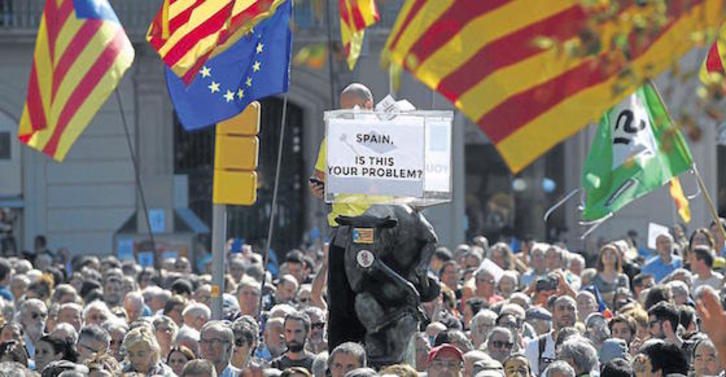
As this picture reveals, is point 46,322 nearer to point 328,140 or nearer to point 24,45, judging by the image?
point 328,140

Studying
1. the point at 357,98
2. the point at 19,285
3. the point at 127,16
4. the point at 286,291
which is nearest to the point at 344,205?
the point at 357,98

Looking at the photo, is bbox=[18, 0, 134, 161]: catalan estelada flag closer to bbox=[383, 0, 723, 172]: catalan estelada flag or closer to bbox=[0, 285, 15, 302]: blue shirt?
bbox=[0, 285, 15, 302]: blue shirt

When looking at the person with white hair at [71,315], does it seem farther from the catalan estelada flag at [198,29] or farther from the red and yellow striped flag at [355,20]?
the red and yellow striped flag at [355,20]

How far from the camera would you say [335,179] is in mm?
11609

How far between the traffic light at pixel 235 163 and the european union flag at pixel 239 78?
22cm

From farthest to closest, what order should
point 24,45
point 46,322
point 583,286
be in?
point 24,45 < point 583,286 < point 46,322

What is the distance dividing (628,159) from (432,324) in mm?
2014

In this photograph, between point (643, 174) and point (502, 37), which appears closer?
point (502, 37)

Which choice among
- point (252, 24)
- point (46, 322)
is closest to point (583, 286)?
point (46, 322)

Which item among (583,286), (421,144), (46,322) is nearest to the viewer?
(421,144)

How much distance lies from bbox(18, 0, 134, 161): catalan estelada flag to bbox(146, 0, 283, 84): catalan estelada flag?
50.5 inches

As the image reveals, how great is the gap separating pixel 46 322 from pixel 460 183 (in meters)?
21.1

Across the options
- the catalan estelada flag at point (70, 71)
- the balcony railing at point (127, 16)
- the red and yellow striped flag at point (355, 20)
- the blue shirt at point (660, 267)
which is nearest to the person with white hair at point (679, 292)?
the red and yellow striped flag at point (355, 20)

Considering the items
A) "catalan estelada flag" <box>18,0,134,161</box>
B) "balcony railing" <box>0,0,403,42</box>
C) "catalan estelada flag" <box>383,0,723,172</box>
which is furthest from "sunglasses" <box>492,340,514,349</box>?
"balcony railing" <box>0,0,403,42</box>
